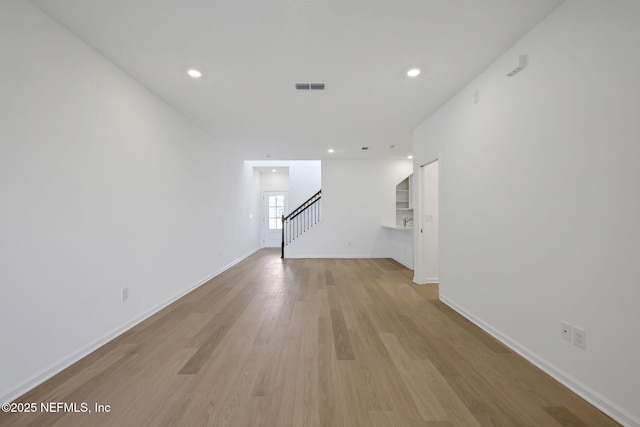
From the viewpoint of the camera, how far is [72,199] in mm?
2076

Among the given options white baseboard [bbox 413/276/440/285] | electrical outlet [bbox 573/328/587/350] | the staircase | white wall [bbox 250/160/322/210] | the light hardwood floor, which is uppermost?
white wall [bbox 250/160/322/210]

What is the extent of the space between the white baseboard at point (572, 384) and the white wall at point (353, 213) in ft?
15.2

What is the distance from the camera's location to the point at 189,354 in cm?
219

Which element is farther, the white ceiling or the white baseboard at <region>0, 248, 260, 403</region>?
the white ceiling

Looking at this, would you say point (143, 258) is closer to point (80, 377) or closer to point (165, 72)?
point (80, 377)

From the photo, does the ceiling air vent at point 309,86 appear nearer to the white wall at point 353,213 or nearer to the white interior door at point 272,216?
the white wall at point 353,213

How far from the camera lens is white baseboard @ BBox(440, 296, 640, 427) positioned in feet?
4.71

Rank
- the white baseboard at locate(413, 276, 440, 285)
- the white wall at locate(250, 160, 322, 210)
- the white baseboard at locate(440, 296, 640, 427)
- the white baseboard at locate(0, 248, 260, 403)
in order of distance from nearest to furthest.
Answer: the white baseboard at locate(440, 296, 640, 427) → the white baseboard at locate(0, 248, 260, 403) → the white baseboard at locate(413, 276, 440, 285) → the white wall at locate(250, 160, 322, 210)

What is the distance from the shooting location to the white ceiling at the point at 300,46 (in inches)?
73.0

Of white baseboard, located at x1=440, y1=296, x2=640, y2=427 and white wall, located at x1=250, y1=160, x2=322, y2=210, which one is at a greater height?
white wall, located at x1=250, y1=160, x2=322, y2=210

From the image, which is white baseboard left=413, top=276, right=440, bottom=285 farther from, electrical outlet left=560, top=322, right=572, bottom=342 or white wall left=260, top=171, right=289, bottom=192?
white wall left=260, top=171, right=289, bottom=192

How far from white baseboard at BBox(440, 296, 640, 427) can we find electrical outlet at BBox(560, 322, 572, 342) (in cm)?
25

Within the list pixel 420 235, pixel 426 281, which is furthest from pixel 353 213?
pixel 426 281

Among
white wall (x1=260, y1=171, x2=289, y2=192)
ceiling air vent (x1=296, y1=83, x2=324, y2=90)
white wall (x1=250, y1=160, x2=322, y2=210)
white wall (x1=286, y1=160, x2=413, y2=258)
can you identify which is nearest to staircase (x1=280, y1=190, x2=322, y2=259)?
white wall (x1=286, y1=160, x2=413, y2=258)
